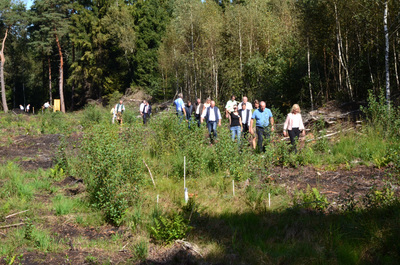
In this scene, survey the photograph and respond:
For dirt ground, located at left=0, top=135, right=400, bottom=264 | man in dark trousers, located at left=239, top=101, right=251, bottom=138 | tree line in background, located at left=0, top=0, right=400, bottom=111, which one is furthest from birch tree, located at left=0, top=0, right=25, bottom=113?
man in dark trousers, located at left=239, top=101, right=251, bottom=138

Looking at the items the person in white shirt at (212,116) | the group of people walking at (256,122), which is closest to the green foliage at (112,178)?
the group of people walking at (256,122)

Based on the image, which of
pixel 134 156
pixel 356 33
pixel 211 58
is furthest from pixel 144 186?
pixel 211 58

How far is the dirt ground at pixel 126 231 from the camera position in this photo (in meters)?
5.61

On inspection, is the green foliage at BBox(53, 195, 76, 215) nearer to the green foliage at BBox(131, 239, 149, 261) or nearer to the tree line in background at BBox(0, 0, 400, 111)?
the green foliage at BBox(131, 239, 149, 261)

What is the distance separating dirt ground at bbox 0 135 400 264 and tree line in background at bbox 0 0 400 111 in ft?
12.8

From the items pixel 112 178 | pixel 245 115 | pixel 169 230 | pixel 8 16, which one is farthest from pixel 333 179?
pixel 8 16

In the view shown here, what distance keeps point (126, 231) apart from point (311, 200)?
3522 millimetres

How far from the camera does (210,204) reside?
7719mm

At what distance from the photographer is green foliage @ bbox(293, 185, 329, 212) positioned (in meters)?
6.97

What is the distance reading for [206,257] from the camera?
5598mm

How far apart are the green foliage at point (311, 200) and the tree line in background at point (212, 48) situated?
18.1 feet

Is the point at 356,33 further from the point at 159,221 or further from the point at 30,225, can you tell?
the point at 30,225

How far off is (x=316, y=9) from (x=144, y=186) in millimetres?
13730

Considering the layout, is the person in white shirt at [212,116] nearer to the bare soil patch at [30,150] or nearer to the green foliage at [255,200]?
the green foliage at [255,200]
